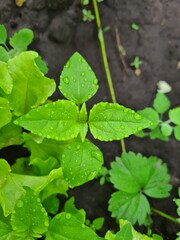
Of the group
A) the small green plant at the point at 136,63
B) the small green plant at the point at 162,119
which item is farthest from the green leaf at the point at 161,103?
the small green plant at the point at 136,63

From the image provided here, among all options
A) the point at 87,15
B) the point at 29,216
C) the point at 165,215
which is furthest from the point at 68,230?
the point at 87,15

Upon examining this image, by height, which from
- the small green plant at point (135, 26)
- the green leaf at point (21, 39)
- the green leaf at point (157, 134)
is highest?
the green leaf at point (21, 39)

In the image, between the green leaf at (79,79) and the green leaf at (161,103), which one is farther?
the green leaf at (161,103)

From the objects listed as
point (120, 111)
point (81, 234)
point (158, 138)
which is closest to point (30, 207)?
point (81, 234)

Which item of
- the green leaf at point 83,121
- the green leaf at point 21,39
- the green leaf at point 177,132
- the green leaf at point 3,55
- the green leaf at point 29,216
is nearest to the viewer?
the green leaf at point 29,216

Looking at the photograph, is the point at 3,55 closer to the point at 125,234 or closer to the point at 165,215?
the point at 125,234

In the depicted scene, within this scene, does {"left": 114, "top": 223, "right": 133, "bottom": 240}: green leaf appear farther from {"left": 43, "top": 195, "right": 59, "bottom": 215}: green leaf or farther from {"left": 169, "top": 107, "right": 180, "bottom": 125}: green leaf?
{"left": 169, "top": 107, "right": 180, "bottom": 125}: green leaf

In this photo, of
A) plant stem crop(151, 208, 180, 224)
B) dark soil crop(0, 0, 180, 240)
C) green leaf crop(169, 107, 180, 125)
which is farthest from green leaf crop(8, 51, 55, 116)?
plant stem crop(151, 208, 180, 224)

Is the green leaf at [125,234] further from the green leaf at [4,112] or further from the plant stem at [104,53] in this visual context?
the plant stem at [104,53]

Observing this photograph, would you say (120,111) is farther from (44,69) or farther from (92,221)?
(92,221)
